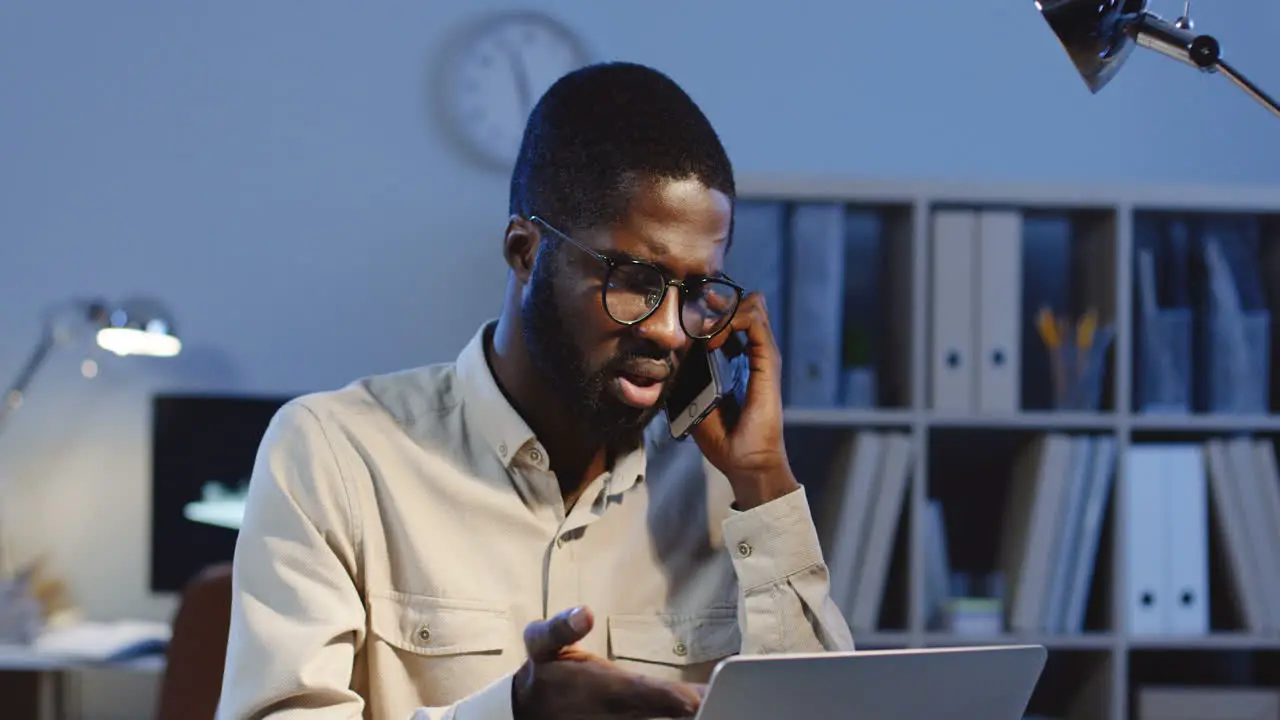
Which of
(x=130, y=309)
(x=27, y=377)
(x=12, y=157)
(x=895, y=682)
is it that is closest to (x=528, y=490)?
(x=895, y=682)

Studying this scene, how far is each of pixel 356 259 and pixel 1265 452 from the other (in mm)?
1966

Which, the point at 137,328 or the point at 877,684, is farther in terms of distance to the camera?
the point at 137,328

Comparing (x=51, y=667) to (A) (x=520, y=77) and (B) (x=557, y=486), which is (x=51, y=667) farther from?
(B) (x=557, y=486)

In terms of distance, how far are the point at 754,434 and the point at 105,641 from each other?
206 centimetres

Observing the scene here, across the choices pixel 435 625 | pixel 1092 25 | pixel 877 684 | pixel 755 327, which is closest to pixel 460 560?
pixel 435 625

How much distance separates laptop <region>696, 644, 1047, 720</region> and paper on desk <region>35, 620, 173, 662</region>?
7.42 ft

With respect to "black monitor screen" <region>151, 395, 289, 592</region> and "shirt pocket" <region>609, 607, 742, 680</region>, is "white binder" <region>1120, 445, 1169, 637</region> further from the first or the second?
"black monitor screen" <region>151, 395, 289, 592</region>

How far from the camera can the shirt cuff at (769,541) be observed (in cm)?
135

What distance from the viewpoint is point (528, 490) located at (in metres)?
1.40

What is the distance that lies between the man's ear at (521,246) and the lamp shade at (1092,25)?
0.51 metres

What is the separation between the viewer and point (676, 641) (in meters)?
1.40

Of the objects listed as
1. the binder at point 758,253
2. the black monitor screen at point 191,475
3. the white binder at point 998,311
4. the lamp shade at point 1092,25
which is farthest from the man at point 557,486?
the black monitor screen at point 191,475

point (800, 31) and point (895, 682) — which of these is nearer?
point (895, 682)

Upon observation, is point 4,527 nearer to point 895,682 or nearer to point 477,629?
point 477,629
